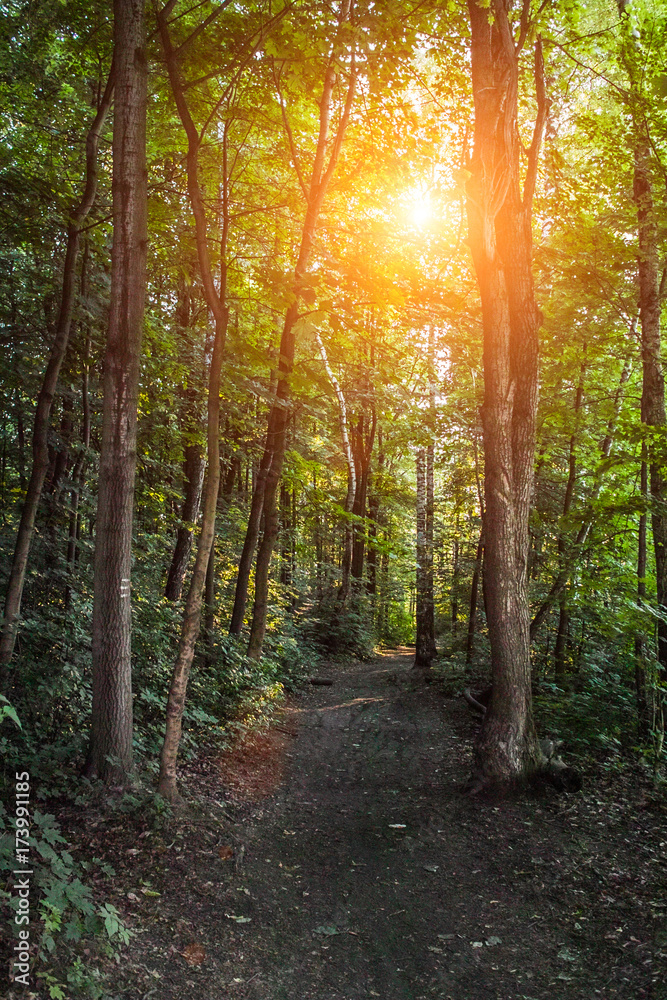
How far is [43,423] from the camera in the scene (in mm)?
6191

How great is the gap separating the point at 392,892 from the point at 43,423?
5.77 meters

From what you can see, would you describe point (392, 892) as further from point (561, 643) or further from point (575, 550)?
point (561, 643)

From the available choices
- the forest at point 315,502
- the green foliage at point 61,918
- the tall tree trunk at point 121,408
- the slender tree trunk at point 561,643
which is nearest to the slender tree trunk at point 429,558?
the forest at point 315,502

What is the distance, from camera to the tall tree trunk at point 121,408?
5.08 m

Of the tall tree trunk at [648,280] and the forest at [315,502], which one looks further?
the tall tree trunk at [648,280]

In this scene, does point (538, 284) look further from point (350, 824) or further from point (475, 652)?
point (350, 824)

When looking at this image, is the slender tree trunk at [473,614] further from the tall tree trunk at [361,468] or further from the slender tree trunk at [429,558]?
the tall tree trunk at [361,468]

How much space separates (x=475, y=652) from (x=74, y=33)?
1218cm

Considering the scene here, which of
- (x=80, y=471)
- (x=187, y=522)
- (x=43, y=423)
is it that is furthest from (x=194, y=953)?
(x=187, y=522)

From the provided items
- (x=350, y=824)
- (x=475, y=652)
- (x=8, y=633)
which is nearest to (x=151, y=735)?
(x=8, y=633)

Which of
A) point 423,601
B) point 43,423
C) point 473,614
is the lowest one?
point 473,614

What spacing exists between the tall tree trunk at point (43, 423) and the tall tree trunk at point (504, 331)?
4322 mm

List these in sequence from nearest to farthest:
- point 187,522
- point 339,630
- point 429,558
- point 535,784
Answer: point 535,784
point 187,522
point 429,558
point 339,630

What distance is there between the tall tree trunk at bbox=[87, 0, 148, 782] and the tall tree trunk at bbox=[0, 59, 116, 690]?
1226mm
